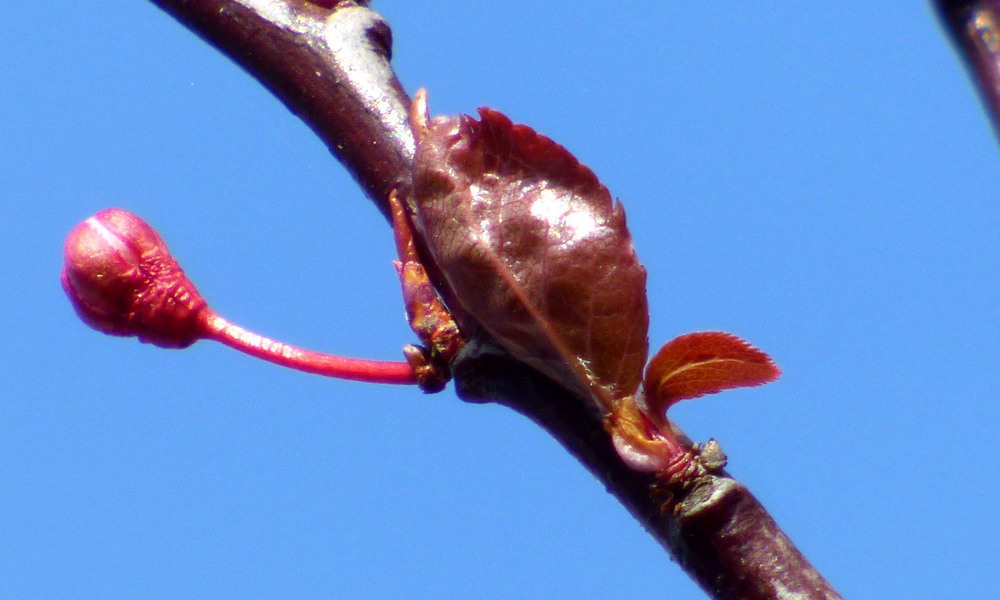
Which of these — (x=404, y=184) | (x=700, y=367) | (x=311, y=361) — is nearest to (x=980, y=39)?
(x=700, y=367)

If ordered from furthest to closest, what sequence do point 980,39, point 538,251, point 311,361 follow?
point 311,361
point 538,251
point 980,39

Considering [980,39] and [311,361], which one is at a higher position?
[311,361]

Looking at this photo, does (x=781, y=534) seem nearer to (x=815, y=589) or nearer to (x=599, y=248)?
(x=815, y=589)

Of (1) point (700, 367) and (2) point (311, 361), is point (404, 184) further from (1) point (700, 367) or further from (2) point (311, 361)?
(1) point (700, 367)

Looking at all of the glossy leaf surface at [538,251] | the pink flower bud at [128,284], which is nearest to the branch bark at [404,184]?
the glossy leaf surface at [538,251]

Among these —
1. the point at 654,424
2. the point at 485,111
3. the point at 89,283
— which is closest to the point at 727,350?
the point at 654,424

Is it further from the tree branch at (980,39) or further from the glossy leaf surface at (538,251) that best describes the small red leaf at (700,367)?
the tree branch at (980,39)

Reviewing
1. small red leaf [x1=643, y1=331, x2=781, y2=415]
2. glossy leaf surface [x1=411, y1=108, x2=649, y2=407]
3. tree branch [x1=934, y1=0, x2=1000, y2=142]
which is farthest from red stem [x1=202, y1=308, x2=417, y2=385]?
tree branch [x1=934, y1=0, x2=1000, y2=142]
